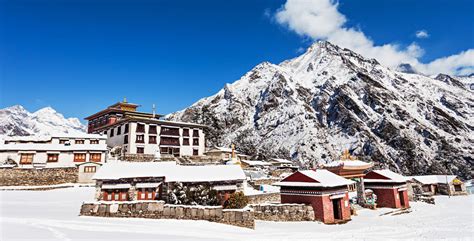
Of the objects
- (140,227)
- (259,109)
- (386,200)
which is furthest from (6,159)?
(259,109)

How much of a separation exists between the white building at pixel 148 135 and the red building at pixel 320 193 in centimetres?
3106

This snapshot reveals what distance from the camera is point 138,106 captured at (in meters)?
72.7

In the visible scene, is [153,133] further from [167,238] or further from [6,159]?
[167,238]

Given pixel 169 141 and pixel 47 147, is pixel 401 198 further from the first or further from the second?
pixel 47 147

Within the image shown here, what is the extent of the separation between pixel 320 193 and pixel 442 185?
44136 mm

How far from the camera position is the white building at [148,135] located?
172 ft

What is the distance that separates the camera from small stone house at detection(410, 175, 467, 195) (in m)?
51.1

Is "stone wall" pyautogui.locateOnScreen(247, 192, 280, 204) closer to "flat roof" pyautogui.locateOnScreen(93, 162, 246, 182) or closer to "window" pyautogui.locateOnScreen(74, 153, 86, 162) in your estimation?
"flat roof" pyautogui.locateOnScreen(93, 162, 246, 182)

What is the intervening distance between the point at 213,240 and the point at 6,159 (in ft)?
121

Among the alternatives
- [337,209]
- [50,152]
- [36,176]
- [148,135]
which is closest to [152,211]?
[337,209]

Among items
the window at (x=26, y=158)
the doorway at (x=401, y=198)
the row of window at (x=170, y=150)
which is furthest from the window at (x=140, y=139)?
the doorway at (x=401, y=198)

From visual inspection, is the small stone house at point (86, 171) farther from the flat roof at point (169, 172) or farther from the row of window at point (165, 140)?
the row of window at point (165, 140)

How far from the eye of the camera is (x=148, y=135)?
54.0 meters

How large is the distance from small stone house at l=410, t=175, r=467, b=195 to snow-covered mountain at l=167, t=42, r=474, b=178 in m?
39.9
